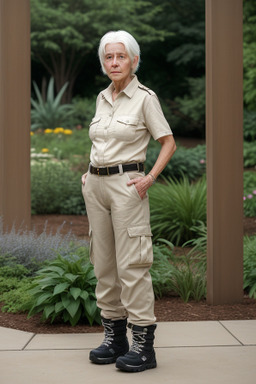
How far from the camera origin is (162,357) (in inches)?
171

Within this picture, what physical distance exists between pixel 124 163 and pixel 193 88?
780 inches

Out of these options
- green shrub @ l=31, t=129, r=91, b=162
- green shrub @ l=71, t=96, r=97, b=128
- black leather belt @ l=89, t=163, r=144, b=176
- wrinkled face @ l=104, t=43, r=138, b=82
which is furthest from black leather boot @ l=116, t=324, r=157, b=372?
green shrub @ l=71, t=96, r=97, b=128

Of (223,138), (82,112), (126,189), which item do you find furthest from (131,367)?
(82,112)

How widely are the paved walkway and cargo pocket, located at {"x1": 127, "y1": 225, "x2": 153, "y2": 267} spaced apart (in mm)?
672

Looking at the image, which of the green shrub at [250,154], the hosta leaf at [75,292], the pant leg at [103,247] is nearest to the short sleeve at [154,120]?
the pant leg at [103,247]

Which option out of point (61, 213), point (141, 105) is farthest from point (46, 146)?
point (141, 105)

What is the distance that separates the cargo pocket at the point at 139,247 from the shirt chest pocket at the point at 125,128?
0.55 meters

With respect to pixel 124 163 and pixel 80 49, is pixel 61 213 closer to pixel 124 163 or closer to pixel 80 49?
pixel 124 163

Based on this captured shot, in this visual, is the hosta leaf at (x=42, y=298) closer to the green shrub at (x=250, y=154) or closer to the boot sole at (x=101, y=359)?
the boot sole at (x=101, y=359)

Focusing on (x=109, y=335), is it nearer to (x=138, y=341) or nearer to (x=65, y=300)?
(x=138, y=341)

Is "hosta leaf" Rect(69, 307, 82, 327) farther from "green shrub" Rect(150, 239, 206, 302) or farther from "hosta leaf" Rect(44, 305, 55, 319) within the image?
"green shrub" Rect(150, 239, 206, 302)

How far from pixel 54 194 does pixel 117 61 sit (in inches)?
312

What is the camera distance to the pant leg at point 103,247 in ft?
13.4

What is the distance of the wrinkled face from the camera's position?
403 centimetres
